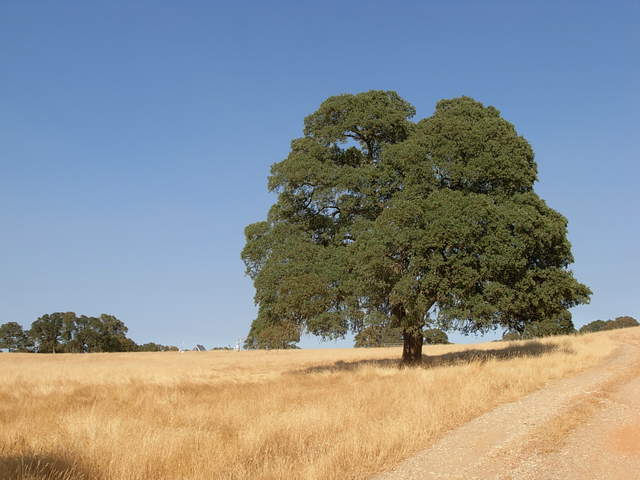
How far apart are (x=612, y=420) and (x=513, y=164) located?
16.4m

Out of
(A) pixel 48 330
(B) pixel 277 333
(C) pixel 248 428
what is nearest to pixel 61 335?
(A) pixel 48 330

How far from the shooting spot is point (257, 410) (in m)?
13.8

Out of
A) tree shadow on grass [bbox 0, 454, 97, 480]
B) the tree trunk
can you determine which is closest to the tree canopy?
the tree trunk

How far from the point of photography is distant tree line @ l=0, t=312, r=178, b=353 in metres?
93.9

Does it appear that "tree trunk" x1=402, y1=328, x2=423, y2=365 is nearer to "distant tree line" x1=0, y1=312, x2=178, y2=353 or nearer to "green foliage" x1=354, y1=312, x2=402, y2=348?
"green foliage" x1=354, y1=312, x2=402, y2=348

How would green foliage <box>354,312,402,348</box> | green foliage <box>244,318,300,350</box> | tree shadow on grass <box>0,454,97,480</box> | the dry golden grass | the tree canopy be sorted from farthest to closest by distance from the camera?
green foliage <box>244,318,300,350</box> < green foliage <box>354,312,402,348</box> < the tree canopy < the dry golden grass < tree shadow on grass <box>0,454,97,480</box>

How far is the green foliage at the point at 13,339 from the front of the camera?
95.9 metres

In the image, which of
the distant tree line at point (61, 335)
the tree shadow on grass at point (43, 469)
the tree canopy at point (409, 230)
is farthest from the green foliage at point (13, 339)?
the tree shadow on grass at point (43, 469)

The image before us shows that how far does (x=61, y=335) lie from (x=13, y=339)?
9.62 m

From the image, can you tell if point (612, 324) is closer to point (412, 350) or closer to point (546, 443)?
point (412, 350)

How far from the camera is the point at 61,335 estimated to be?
311 ft

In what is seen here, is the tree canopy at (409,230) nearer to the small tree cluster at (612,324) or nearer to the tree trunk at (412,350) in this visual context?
the tree trunk at (412,350)

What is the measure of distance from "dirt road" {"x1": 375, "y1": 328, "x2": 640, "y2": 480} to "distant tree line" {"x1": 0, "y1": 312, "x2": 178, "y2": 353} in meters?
93.2

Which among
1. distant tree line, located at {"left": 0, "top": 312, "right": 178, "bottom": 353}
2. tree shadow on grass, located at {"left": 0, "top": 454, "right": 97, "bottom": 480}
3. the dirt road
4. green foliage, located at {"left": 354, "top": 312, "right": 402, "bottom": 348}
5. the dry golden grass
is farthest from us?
distant tree line, located at {"left": 0, "top": 312, "right": 178, "bottom": 353}
